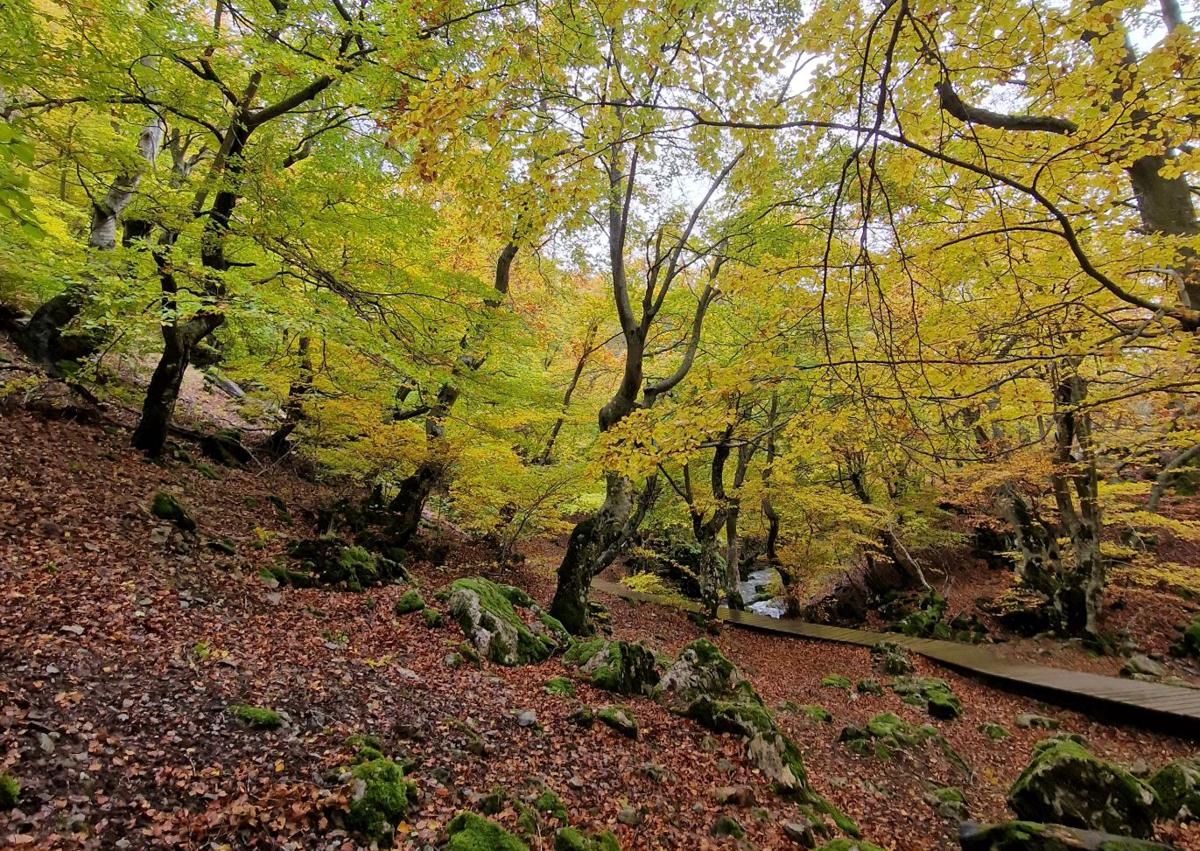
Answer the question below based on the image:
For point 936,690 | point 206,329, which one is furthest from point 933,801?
point 206,329

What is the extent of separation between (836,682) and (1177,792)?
477 cm

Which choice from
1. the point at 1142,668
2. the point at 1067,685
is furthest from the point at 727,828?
the point at 1142,668

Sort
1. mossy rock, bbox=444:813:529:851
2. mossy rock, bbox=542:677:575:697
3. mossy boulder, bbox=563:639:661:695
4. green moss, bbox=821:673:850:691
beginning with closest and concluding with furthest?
mossy rock, bbox=444:813:529:851, mossy rock, bbox=542:677:575:697, mossy boulder, bbox=563:639:661:695, green moss, bbox=821:673:850:691

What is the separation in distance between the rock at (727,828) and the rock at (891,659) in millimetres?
8649

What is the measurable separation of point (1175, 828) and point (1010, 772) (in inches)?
79.7

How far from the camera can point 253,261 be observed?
8.07m

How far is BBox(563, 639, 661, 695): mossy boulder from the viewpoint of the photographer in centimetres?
629

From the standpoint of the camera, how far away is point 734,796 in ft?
15.3

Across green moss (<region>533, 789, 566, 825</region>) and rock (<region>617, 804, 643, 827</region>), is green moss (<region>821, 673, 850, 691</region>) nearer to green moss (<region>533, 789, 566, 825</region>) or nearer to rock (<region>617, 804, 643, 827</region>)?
rock (<region>617, 804, 643, 827</region>)

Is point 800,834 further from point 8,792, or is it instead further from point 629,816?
point 8,792

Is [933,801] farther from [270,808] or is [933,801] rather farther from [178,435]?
[178,435]

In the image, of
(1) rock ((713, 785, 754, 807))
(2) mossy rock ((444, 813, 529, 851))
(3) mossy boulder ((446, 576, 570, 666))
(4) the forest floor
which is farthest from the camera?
(3) mossy boulder ((446, 576, 570, 666))

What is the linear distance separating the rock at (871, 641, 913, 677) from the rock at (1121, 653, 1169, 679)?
12.2 ft

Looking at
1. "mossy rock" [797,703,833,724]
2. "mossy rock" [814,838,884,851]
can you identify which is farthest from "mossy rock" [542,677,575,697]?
"mossy rock" [797,703,833,724]
